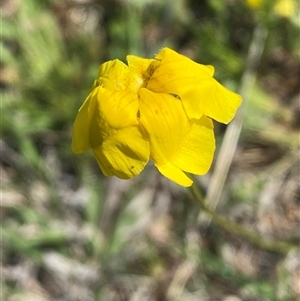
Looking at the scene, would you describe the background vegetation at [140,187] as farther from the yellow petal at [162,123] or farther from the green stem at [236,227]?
the yellow petal at [162,123]

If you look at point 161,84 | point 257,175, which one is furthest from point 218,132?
point 161,84

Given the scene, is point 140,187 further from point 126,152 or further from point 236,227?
point 126,152

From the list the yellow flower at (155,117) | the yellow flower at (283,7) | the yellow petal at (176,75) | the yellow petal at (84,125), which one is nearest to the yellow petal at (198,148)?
the yellow flower at (155,117)

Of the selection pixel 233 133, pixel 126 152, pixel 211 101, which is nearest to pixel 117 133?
pixel 126 152

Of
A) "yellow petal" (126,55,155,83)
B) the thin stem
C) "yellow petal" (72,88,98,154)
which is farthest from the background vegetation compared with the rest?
"yellow petal" (72,88,98,154)

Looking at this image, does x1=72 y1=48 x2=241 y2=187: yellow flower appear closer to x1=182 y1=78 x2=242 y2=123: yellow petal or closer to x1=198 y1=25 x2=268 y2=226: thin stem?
x1=182 y1=78 x2=242 y2=123: yellow petal

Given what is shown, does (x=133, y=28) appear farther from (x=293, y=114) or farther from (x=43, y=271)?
(x=43, y=271)
